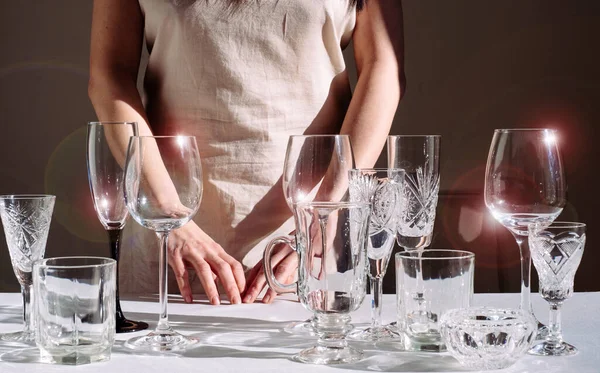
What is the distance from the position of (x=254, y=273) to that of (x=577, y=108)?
325cm

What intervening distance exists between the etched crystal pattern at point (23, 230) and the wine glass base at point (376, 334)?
0.39 meters

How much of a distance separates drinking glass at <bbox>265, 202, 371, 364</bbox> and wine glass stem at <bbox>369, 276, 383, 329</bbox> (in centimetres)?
14

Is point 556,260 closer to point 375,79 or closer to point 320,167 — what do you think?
point 320,167

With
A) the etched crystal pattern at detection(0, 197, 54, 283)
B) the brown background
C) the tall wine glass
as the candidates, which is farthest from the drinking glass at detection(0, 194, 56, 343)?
the brown background

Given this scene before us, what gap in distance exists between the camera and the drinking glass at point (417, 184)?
3.40 feet

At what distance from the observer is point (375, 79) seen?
1565mm

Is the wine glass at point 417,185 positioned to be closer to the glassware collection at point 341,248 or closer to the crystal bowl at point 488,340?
the glassware collection at point 341,248

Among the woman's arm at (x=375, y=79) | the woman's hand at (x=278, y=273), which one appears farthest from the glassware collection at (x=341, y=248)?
the woman's arm at (x=375, y=79)

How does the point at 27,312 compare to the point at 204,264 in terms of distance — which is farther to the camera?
the point at 204,264

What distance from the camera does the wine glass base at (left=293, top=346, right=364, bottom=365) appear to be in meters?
0.84

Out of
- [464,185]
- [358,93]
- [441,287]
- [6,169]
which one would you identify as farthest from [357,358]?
[6,169]

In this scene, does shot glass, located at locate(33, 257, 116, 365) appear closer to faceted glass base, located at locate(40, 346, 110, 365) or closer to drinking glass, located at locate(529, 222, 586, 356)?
faceted glass base, located at locate(40, 346, 110, 365)

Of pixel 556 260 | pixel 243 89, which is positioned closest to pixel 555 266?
pixel 556 260

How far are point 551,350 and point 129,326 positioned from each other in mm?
511
